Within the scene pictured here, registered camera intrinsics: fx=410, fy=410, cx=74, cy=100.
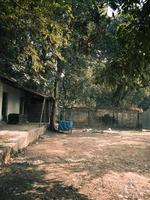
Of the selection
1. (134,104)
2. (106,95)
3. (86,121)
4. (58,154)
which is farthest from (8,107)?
(134,104)

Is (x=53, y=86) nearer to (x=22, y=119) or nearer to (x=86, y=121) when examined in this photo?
(x=86, y=121)

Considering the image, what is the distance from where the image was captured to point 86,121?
1641 inches

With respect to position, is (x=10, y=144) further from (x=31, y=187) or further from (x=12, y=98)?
(x=12, y=98)

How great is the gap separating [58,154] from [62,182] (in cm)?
637

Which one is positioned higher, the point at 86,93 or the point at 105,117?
the point at 86,93

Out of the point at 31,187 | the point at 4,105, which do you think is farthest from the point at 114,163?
the point at 4,105

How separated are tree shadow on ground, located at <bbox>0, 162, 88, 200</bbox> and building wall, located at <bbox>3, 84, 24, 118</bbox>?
583 inches

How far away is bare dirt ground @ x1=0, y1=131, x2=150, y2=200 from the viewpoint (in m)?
9.58

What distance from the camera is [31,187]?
32.7 ft

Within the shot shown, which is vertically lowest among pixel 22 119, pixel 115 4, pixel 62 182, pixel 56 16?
pixel 62 182

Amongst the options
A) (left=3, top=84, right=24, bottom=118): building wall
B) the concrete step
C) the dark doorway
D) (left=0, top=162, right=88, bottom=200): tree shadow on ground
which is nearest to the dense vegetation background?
(left=3, top=84, right=24, bottom=118): building wall

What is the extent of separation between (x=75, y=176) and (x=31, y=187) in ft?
7.87

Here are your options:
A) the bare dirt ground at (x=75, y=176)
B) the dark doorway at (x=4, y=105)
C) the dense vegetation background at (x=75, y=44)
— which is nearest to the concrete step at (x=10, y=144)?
the bare dirt ground at (x=75, y=176)

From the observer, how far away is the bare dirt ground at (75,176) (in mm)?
9578
